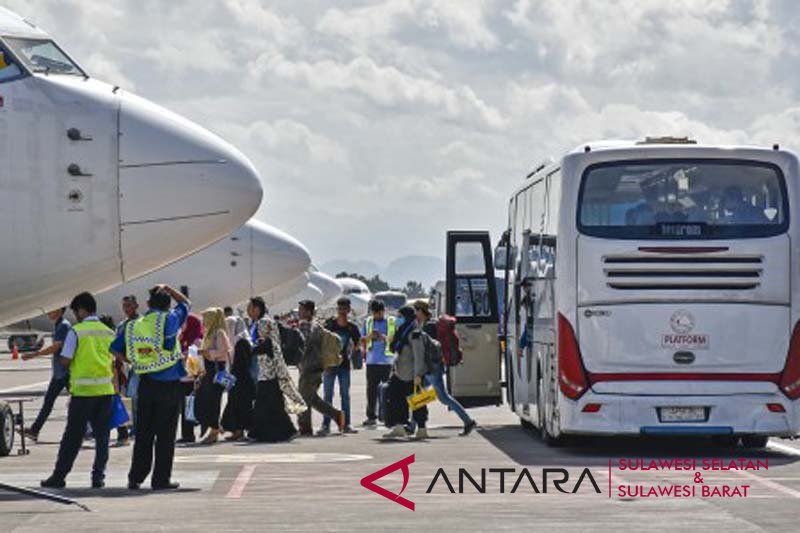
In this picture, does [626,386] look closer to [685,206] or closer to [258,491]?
[685,206]

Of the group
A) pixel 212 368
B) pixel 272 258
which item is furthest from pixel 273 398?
pixel 272 258

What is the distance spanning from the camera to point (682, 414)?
21344mm

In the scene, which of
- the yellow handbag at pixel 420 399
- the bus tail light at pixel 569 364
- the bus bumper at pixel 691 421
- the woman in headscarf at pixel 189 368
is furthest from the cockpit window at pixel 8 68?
the yellow handbag at pixel 420 399

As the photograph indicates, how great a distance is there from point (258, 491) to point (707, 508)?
4.10 meters

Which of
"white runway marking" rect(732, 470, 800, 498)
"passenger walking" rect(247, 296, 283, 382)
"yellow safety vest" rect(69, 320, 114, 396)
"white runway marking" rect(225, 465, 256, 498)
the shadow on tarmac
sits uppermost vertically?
"passenger walking" rect(247, 296, 283, 382)

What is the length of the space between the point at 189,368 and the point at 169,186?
4.78 metres

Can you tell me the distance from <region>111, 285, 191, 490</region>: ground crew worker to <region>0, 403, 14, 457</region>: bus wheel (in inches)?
168

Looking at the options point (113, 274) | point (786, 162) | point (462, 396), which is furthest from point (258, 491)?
point (462, 396)

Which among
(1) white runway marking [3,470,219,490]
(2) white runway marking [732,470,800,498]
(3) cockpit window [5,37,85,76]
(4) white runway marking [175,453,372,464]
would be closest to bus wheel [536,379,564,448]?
(4) white runway marking [175,453,372,464]

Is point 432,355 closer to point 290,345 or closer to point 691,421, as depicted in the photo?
point 290,345

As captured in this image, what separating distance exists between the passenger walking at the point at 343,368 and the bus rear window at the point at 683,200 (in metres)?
6.15

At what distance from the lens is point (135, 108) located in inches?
799

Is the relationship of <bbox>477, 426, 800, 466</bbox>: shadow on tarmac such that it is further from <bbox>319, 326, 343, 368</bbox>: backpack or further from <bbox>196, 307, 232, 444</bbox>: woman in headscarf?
<bbox>196, 307, 232, 444</bbox>: woman in headscarf

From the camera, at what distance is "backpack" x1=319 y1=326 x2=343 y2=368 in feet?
86.9
